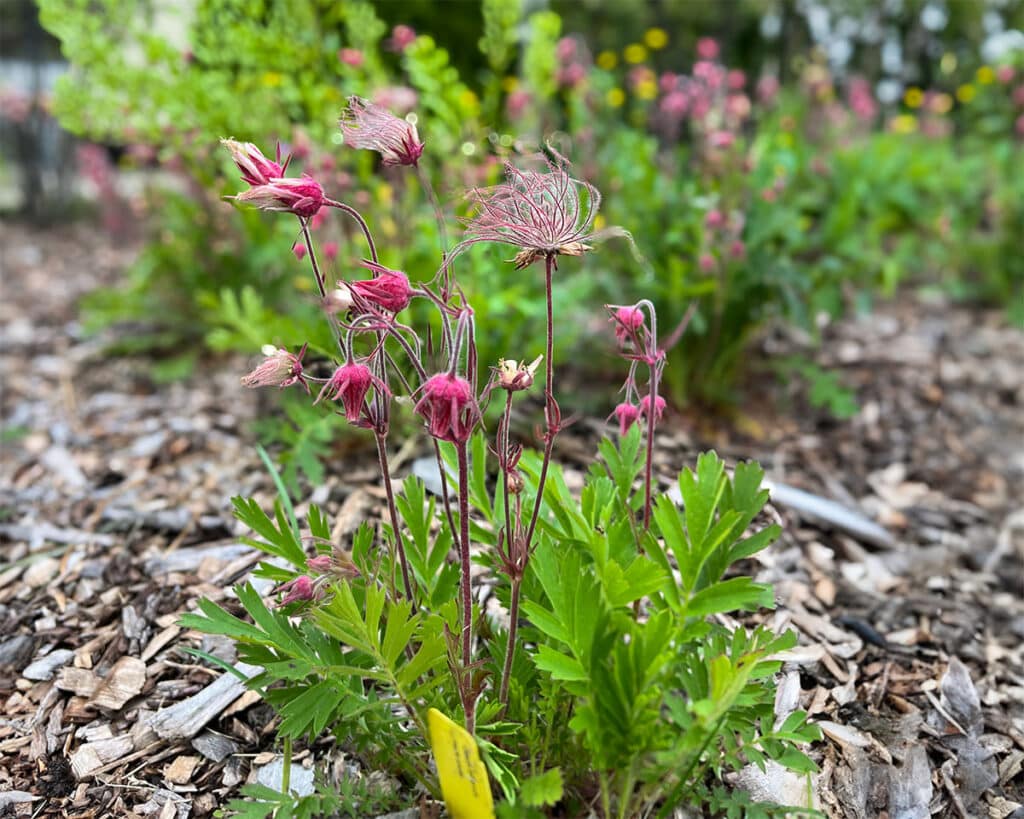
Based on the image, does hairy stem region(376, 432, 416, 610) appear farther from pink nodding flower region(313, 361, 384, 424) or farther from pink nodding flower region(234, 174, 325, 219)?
pink nodding flower region(234, 174, 325, 219)

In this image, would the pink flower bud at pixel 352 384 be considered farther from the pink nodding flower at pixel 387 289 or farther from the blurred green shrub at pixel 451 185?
the blurred green shrub at pixel 451 185

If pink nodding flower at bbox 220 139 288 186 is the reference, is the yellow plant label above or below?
below

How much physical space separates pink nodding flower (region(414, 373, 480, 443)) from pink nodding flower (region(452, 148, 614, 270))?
9.9 inches

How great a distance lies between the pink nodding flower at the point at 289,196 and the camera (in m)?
1.28

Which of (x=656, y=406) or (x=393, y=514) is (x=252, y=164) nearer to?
(x=393, y=514)

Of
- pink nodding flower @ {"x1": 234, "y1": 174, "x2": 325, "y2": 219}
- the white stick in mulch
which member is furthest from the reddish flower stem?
the white stick in mulch

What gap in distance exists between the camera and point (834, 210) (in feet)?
12.9

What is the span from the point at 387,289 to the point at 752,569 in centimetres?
158

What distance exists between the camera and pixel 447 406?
1.26m

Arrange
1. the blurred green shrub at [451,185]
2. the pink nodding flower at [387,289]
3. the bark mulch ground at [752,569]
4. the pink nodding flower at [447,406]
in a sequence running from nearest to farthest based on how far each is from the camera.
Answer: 1. the pink nodding flower at [447,406]
2. the pink nodding flower at [387,289]
3. the bark mulch ground at [752,569]
4. the blurred green shrub at [451,185]

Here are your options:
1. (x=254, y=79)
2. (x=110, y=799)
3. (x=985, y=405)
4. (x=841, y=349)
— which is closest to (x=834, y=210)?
(x=841, y=349)

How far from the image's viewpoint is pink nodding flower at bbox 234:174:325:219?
128cm

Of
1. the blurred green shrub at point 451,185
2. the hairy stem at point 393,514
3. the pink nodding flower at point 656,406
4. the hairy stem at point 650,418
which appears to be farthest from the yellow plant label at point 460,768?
the blurred green shrub at point 451,185

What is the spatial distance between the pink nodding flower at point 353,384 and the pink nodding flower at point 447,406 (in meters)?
0.13
